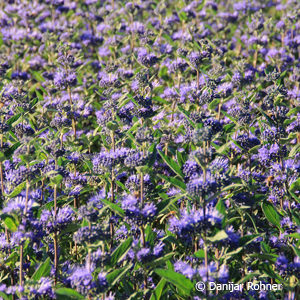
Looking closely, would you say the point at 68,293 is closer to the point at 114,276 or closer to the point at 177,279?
the point at 114,276

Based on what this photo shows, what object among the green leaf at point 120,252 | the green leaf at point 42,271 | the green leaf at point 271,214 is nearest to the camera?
the green leaf at point 120,252

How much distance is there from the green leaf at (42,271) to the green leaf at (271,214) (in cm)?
174

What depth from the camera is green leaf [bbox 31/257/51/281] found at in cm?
281

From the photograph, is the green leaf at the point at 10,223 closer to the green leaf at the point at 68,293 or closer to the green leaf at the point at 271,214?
the green leaf at the point at 68,293

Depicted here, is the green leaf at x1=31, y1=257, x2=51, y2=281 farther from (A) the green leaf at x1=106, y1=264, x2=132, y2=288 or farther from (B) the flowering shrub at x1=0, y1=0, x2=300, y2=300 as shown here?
(A) the green leaf at x1=106, y1=264, x2=132, y2=288

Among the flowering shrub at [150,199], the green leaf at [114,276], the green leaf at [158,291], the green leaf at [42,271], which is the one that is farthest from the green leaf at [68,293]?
the green leaf at [158,291]

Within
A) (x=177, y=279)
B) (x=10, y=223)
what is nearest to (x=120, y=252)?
(x=177, y=279)

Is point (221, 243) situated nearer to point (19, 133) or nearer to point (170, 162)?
point (170, 162)

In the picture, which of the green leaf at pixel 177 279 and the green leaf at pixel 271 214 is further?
the green leaf at pixel 271 214

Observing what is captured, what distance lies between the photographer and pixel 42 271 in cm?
282

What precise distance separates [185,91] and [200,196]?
229 cm

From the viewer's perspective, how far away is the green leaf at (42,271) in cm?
281

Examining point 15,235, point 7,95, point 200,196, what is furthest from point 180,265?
point 7,95

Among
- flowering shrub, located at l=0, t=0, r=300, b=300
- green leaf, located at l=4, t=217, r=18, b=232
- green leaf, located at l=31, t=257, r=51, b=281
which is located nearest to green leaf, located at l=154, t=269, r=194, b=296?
flowering shrub, located at l=0, t=0, r=300, b=300
